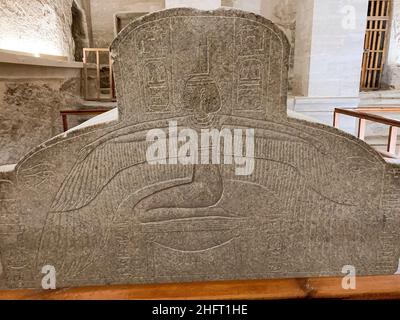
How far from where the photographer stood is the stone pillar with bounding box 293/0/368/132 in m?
4.76

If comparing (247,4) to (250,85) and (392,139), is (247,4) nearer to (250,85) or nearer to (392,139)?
(392,139)

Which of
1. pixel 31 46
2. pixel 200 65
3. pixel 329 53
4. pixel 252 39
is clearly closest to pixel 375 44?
pixel 329 53

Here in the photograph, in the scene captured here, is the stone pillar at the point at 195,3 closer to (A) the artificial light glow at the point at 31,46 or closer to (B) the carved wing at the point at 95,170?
(A) the artificial light glow at the point at 31,46

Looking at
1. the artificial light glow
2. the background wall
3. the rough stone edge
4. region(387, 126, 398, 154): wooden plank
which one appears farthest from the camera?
the background wall

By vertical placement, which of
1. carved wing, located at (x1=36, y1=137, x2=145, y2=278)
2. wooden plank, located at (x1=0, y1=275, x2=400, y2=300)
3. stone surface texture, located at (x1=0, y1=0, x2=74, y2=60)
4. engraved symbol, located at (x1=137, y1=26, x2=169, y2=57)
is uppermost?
stone surface texture, located at (x1=0, y1=0, x2=74, y2=60)

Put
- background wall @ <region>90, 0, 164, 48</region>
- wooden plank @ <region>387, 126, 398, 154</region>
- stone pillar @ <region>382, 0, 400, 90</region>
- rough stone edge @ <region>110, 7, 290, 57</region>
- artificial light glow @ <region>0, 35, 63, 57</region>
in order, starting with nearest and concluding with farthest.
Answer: rough stone edge @ <region>110, 7, 290, 57</region> → wooden plank @ <region>387, 126, 398, 154</region> → artificial light glow @ <region>0, 35, 63, 57</region> → stone pillar @ <region>382, 0, 400, 90</region> → background wall @ <region>90, 0, 164, 48</region>

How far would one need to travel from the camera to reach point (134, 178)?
1.47m

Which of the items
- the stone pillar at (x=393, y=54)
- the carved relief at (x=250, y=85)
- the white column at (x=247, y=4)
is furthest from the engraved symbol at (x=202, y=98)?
the stone pillar at (x=393, y=54)

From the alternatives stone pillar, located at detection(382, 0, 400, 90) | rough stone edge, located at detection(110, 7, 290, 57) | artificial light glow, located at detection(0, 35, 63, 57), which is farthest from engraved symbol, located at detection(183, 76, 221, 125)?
stone pillar, located at detection(382, 0, 400, 90)

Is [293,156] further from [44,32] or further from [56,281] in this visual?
[44,32]

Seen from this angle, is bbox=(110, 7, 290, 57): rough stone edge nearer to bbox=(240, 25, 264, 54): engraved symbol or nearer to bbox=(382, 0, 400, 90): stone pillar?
bbox=(240, 25, 264, 54): engraved symbol

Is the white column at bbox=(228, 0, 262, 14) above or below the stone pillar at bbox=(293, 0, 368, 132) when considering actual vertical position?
above
